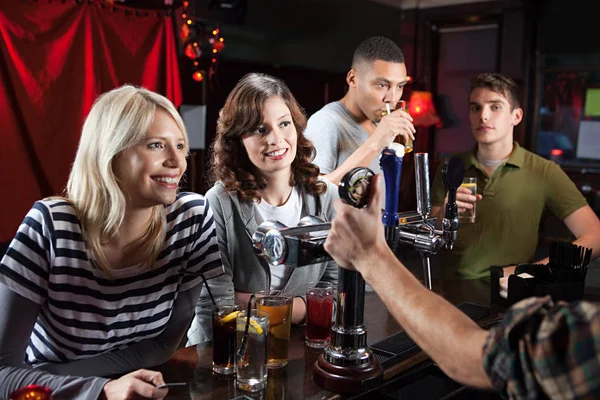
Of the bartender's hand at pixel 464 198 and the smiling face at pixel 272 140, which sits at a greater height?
the smiling face at pixel 272 140

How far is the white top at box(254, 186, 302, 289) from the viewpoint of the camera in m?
1.99

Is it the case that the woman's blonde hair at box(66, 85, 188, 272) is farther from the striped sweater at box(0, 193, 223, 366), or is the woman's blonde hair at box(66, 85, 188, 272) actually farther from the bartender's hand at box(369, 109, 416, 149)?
the bartender's hand at box(369, 109, 416, 149)

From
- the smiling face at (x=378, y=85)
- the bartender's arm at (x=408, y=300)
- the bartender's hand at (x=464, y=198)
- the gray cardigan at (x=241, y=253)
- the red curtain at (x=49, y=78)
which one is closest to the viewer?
the bartender's arm at (x=408, y=300)

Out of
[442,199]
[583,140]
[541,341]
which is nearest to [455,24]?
[583,140]

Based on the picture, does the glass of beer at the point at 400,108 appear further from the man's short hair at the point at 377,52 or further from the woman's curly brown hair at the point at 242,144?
the woman's curly brown hair at the point at 242,144

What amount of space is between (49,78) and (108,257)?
8.51 feet

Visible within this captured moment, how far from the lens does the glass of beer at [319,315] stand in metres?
1.52

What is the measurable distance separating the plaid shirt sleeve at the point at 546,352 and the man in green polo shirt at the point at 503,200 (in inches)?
75.4

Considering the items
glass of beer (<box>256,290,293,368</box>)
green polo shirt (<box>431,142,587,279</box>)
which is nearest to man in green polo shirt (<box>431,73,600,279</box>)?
green polo shirt (<box>431,142,587,279</box>)

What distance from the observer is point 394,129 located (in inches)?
104

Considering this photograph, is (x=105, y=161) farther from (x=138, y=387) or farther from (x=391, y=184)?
(x=391, y=184)

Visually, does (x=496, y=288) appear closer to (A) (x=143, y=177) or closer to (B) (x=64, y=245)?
(A) (x=143, y=177)

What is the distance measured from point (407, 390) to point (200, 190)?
12.2 feet

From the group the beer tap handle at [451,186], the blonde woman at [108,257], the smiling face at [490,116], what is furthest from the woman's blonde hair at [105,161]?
the smiling face at [490,116]
